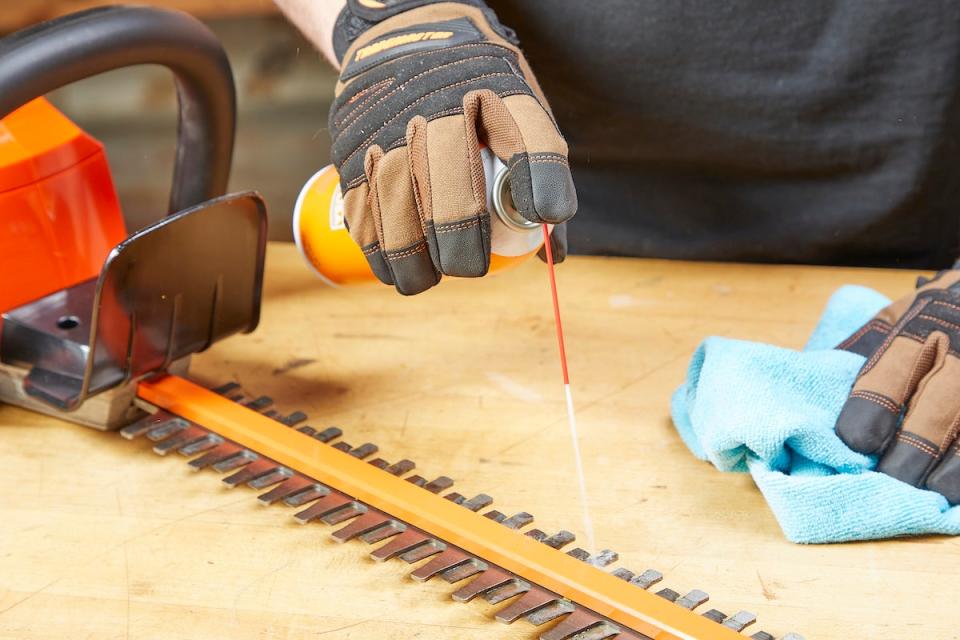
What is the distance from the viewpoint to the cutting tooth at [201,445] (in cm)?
129

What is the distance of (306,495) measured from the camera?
122 cm

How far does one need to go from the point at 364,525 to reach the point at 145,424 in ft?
1.19

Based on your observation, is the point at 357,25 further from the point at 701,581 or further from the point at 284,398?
the point at 701,581

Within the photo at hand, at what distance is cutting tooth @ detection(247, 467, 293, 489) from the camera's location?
48.8 inches

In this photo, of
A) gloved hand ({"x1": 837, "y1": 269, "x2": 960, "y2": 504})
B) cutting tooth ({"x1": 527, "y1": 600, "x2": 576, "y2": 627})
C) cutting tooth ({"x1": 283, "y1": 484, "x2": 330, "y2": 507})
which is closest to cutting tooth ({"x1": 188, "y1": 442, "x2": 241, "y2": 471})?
cutting tooth ({"x1": 283, "y1": 484, "x2": 330, "y2": 507})

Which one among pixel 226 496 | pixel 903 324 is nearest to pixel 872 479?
pixel 903 324

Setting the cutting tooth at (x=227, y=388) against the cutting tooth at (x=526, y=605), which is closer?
the cutting tooth at (x=526, y=605)

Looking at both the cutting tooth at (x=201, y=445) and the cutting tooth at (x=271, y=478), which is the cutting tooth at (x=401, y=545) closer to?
the cutting tooth at (x=271, y=478)

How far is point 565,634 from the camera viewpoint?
1.02 m

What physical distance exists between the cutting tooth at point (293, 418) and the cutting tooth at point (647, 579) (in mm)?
502

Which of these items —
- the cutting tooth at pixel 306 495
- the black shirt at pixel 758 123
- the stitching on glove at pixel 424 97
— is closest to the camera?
the stitching on glove at pixel 424 97

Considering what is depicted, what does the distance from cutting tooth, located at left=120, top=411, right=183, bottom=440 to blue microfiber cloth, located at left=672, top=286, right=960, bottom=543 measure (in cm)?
65

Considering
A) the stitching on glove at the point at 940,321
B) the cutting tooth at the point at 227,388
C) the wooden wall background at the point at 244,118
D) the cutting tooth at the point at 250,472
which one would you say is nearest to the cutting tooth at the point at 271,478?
the cutting tooth at the point at 250,472

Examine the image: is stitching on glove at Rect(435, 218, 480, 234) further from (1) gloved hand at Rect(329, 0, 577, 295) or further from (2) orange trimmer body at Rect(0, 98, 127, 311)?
(2) orange trimmer body at Rect(0, 98, 127, 311)
